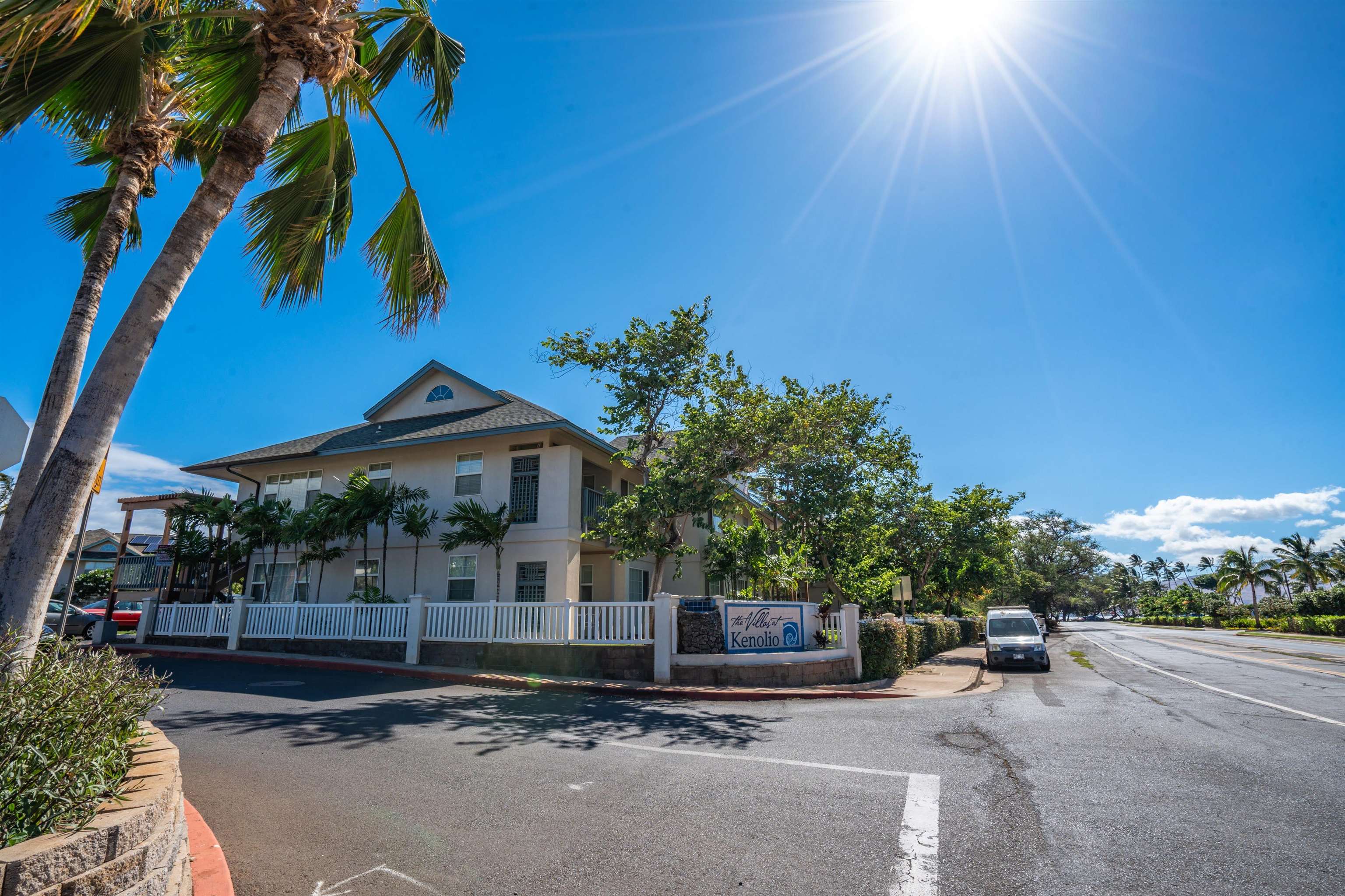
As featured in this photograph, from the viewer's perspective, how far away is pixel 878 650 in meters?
15.6

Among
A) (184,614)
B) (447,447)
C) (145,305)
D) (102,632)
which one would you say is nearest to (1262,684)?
(145,305)

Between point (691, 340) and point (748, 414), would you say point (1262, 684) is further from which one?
point (691, 340)

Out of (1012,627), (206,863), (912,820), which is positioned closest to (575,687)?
(912,820)

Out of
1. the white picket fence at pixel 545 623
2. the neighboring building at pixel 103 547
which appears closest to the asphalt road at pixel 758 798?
the white picket fence at pixel 545 623

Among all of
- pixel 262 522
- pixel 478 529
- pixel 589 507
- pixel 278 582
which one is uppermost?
pixel 589 507

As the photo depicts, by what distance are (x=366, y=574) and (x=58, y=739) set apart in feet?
62.3

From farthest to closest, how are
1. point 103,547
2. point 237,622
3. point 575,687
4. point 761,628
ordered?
point 103,547
point 237,622
point 761,628
point 575,687

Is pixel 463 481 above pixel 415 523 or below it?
above

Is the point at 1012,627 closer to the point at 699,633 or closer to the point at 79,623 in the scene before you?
the point at 699,633

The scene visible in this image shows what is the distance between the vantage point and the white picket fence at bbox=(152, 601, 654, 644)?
14.0 meters

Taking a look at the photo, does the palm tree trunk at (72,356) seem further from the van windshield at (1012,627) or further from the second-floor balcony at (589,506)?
the van windshield at (1012,627)

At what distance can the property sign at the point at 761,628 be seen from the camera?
13.7 meters

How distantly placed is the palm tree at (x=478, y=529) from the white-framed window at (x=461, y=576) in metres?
0.82

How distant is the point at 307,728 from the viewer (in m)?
8.11
